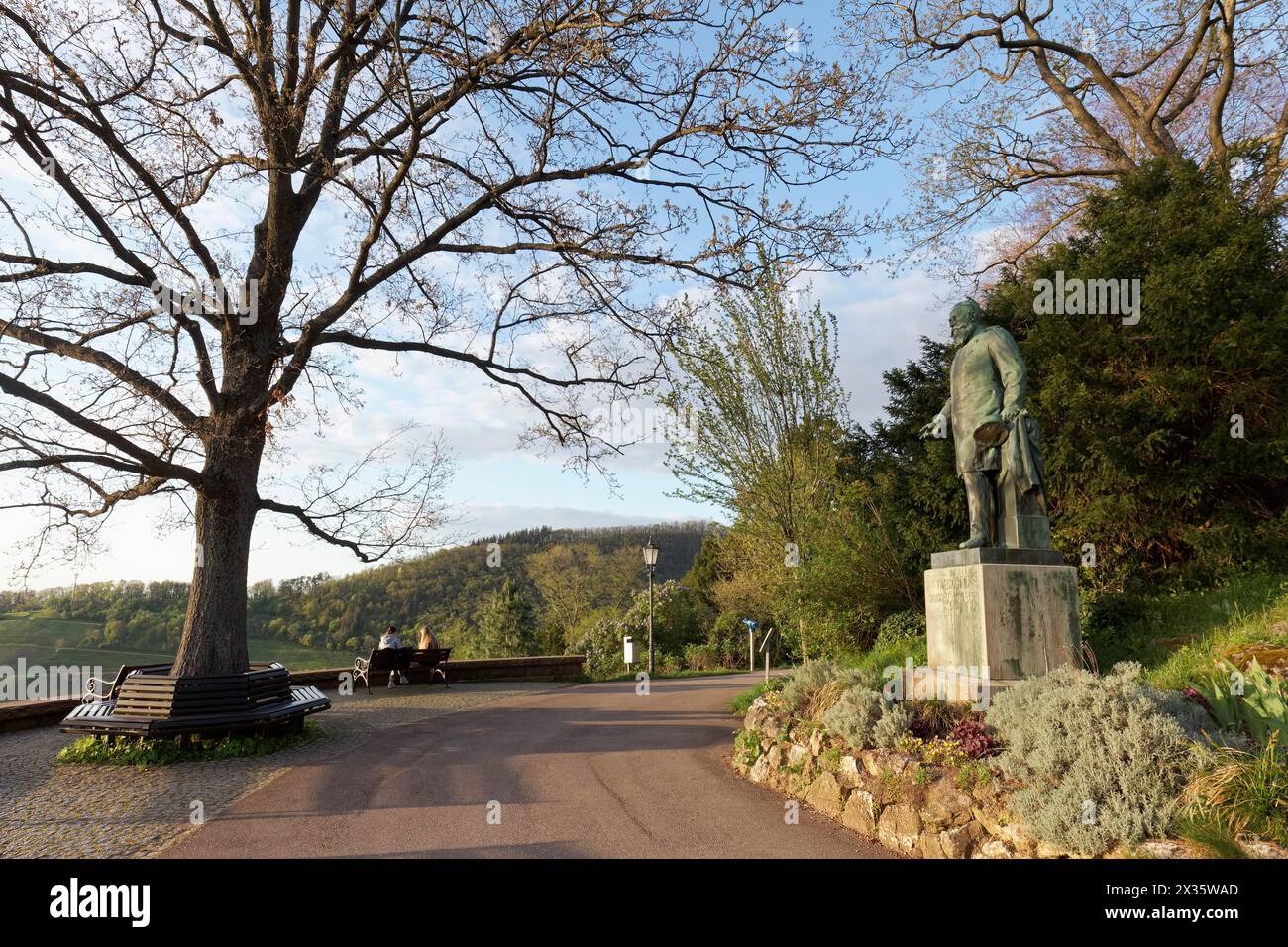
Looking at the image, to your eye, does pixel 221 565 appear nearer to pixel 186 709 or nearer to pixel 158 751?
pixel 186 709

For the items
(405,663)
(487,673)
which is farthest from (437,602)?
(405,663)

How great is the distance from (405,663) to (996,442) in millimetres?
12867

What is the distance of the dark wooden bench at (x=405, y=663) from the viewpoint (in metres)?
15.6

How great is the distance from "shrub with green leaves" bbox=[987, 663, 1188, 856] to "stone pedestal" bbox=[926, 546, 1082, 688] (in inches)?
52.1

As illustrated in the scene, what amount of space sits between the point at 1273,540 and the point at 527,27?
1143cm

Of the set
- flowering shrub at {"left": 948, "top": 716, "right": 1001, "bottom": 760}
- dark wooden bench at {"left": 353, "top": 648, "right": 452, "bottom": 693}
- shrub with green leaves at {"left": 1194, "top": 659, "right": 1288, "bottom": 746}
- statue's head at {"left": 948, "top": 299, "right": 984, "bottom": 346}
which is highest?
statue's head at {"left": 948, "top": 299, "right": 984, "bottom": 346}

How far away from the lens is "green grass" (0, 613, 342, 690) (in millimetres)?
23078

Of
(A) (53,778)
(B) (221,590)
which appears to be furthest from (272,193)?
(A) (53,778)

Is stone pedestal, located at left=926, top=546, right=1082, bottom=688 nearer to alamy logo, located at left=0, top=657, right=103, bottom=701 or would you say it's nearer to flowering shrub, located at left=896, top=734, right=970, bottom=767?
flowering shrub, located at left=896, top=734, right=970, bottom=767

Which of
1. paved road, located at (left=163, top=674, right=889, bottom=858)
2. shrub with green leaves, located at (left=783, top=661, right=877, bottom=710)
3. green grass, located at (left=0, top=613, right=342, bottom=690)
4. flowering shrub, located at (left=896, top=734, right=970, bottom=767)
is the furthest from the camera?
green grass, located at (left=0, top=613, right=342, bottom=690)

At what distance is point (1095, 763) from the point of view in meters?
4.62

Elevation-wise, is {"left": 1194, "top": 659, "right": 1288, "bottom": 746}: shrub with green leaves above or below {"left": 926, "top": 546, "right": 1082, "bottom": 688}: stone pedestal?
below

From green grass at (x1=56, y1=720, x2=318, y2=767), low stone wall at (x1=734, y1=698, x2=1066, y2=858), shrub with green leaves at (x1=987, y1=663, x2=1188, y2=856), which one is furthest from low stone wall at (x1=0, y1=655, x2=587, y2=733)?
shrub with green leaves at (x1=987, y1=663, x2=1188, y2=856)

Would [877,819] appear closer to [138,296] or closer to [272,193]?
[138,296]
